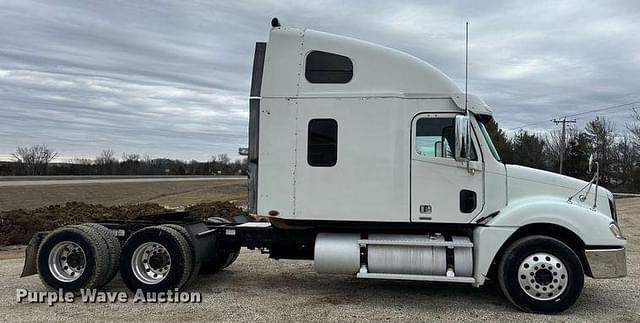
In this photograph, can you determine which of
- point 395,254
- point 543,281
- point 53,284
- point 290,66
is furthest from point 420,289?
point 53,284

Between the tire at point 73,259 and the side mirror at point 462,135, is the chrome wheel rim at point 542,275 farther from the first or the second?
the tire at point 73,259

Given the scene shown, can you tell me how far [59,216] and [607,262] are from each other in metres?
16.1

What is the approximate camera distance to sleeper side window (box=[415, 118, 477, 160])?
6.91 metres

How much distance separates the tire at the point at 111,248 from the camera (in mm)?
7416

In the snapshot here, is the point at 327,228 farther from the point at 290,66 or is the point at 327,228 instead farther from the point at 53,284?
the point at 53,284

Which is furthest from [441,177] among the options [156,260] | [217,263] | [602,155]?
[602,155]

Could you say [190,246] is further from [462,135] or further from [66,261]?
[462,135]

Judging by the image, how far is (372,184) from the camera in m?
6.96

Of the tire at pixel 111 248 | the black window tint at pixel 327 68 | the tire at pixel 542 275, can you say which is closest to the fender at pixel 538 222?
the tire at pixel 542 275

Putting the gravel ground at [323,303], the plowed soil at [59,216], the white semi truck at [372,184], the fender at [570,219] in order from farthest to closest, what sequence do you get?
the plowed soil at [59,216] < the white semi truck at [372,184] < the fender at [570,219] < the gravel ground at [323,303]

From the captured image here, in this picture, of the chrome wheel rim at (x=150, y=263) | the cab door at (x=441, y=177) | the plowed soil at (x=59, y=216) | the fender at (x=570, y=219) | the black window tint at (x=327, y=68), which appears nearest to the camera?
the fender at (x=570, y=219)

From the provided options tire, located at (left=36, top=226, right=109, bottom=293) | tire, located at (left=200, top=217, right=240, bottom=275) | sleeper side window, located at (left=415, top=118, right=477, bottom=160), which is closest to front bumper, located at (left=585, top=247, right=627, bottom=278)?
sleeper side window, located at (left=415, top=118, right=477, bottom=160)

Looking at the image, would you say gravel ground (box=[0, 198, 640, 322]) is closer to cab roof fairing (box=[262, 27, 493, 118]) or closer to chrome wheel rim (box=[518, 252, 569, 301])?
chrome wheel rim (box=[518, 252, 569, 301])

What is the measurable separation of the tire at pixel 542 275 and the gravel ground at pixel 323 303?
19cm
